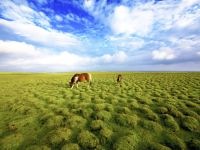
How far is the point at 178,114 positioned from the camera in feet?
29.4

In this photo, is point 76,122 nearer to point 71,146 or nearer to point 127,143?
point 71,146

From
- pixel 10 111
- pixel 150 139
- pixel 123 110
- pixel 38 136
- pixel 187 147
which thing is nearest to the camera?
pixel 187 147

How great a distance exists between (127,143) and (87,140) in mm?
1803

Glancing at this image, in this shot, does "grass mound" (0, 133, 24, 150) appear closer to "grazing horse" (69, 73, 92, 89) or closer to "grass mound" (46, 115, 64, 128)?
"grass mound" (46, 115, 64, 128)

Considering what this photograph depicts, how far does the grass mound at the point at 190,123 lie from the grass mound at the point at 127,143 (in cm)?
309

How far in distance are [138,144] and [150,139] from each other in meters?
0.74

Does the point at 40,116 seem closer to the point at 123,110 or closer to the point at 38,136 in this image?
the point at 38,136

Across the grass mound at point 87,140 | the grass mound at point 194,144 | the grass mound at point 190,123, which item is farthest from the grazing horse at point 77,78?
the grass mound at point 194,144

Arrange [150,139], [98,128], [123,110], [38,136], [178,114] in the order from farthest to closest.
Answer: [123,110] → [178,114] → [98,128] → [38,136] → [150,139]

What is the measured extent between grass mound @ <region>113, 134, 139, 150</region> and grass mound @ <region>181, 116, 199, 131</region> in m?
3.09

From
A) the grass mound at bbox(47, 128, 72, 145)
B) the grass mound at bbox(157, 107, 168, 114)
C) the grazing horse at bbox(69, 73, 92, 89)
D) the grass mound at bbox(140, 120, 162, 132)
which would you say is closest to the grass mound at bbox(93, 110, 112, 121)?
the grass mound at bbox(140, 120, 162, 132)

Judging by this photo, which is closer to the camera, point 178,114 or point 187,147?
point 187,147

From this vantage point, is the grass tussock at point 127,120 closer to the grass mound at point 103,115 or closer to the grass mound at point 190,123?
the grass mound at point 103,115

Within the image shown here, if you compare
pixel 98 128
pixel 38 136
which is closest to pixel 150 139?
pixel 98 128
